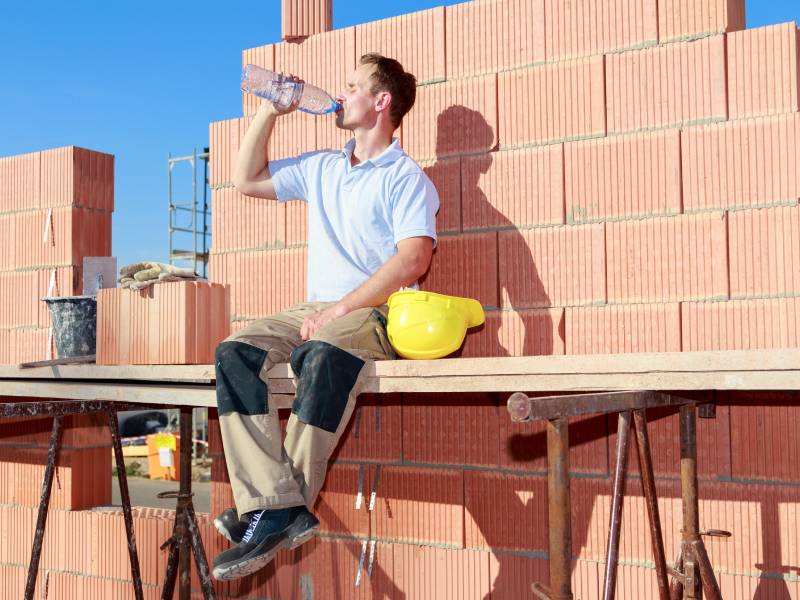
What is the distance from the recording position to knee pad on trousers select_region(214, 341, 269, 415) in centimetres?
316

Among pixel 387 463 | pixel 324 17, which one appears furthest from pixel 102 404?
pixel 324 17

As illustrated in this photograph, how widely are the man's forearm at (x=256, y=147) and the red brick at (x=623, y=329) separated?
5.11 ft

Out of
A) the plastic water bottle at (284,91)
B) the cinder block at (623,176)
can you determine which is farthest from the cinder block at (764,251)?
the plastic water bottle at (284,91)

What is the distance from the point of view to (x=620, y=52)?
3709 mm

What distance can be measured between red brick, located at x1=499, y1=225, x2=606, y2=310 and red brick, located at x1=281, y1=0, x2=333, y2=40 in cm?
156

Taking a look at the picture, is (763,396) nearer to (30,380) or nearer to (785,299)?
(785,299)

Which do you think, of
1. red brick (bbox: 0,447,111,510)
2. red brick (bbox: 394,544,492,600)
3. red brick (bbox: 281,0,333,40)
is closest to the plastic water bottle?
red brick (bbox: 281,0,333,40)

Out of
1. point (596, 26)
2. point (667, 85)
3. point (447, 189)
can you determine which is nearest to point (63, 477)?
point (447, 189)

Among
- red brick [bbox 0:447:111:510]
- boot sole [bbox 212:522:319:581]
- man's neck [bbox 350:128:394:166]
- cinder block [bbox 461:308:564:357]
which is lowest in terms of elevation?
red brick [bbox 0:447:111:510]

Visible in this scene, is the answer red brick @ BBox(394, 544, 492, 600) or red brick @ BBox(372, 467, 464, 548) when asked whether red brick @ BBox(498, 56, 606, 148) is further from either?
red brick @ BBox(394, 544, 492, 600)

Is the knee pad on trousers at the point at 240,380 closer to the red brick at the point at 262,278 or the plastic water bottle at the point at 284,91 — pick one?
the red brick at the point at 262,278

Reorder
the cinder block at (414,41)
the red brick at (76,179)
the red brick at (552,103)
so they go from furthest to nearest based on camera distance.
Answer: the red brick at (76,179) < the cinder block at (414,41) < the red brick at (552,103)

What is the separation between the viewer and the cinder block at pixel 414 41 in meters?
4.12

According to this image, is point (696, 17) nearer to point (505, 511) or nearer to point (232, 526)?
point (505, 511)
